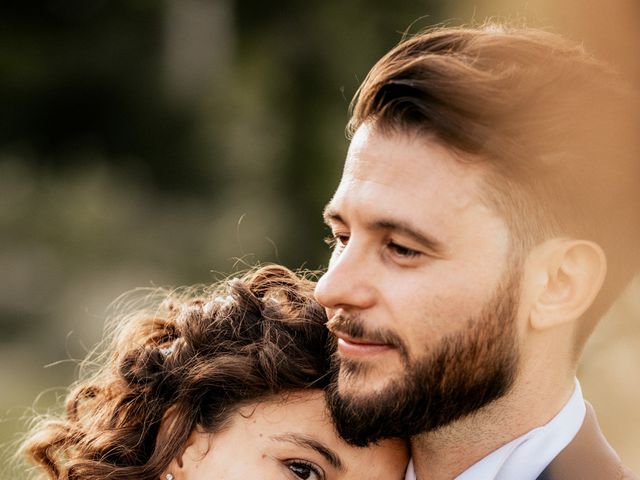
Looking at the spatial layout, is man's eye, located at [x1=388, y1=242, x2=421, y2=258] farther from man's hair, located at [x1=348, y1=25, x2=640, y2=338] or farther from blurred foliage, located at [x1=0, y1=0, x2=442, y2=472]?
blurred foliage, located at [x1=0, y1=0, x2=442, y2=472]

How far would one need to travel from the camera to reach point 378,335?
128 inches

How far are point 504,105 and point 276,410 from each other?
124cm

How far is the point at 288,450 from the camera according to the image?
139 inches

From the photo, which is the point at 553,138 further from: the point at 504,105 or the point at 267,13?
the point at 267,13

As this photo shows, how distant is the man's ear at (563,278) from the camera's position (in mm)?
3268

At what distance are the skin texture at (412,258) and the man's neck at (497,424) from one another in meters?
0.28

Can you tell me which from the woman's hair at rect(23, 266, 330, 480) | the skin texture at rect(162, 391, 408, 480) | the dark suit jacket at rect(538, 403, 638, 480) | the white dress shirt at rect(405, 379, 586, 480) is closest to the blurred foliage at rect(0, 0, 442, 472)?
the woman's hair at rect(23, 266, 330, 480)

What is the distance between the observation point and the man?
10.6 feet

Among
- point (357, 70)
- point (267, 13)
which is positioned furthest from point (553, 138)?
point (267, 13)

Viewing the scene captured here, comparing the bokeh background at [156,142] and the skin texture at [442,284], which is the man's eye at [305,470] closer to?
the skin texture at [442,284]

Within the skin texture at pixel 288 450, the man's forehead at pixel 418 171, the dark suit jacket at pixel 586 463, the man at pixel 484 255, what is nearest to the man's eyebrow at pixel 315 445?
the skin texture at pixel 288 450

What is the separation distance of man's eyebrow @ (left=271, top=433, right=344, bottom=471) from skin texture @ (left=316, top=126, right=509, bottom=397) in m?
0.30

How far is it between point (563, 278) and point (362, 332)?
24.6 inches

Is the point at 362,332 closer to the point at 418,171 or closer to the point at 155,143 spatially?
the point at 418,171
